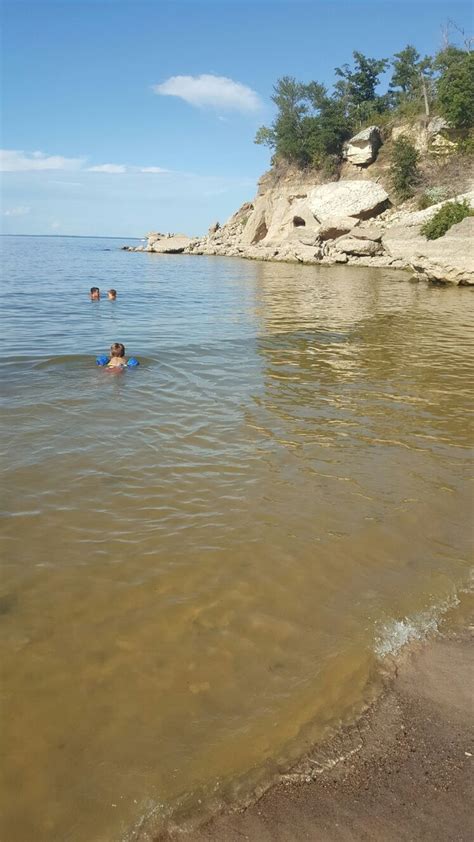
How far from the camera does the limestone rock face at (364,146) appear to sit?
4675 cm

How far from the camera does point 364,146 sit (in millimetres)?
47219

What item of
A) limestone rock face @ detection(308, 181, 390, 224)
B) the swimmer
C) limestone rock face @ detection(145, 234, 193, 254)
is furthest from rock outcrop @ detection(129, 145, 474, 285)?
the swimmer

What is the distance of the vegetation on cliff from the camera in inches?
1857

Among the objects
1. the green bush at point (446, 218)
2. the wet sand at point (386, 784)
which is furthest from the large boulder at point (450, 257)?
the wet sand at point (386, 784)

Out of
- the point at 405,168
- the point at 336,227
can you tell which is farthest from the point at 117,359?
the point at 405,168

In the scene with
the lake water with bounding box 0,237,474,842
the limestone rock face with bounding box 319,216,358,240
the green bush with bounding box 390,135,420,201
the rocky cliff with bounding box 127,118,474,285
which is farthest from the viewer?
the green bush with bounding box 390,135,420,201

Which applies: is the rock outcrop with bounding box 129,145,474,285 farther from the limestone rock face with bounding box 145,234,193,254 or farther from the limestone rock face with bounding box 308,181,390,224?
the limestone rock face with bounding box 145,234,193,254

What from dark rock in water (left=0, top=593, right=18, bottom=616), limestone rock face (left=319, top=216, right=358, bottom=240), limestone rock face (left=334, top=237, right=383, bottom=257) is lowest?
dark rock in water (left=0, top=593, right=18, bottom=616)

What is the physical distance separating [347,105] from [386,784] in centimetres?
6371

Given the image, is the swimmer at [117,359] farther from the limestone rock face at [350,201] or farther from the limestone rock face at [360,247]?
the limestone rock face at [350,201]

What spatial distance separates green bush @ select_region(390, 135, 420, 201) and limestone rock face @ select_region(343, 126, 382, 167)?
232 inches

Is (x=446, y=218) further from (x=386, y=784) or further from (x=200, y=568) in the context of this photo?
(x=386, y=784)

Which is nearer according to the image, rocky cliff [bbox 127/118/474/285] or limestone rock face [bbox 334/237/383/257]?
rocky cliff [bbox 127/118/474/285]

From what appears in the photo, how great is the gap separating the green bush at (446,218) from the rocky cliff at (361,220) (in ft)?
3.15
